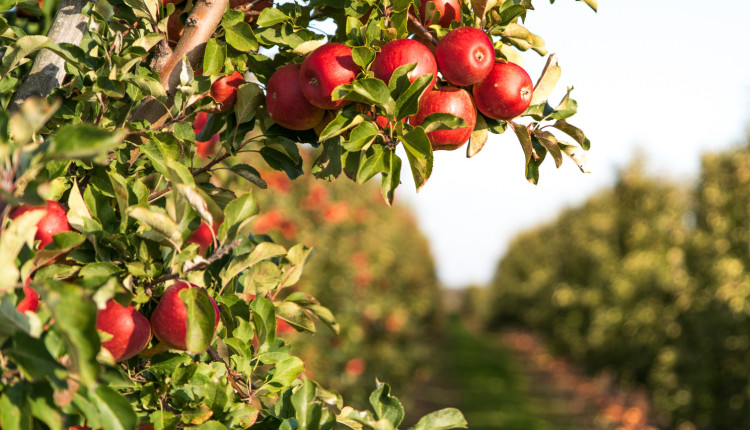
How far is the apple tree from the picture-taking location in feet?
3.01

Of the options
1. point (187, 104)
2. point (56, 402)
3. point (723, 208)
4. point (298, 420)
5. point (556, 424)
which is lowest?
point (556, 424)

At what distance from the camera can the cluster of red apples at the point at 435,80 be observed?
1.06 meters

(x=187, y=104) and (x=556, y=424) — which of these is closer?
(x=187, y=104)

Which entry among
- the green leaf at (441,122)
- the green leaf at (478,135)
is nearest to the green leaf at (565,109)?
the green leaf at (478,135)

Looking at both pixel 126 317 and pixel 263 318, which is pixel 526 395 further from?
pixel 126 317

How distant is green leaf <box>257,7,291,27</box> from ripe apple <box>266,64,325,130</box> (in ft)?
0.28

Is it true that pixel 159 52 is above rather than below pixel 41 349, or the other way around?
above

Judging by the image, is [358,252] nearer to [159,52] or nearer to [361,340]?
[361,340]

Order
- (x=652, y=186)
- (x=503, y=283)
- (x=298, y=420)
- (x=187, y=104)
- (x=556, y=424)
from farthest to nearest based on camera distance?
1. (x=503, y=283)
2. (x=652, y=186)
3. (x=556, y=424)
4. (x=187, y=104)
5. (x=298, y=420)

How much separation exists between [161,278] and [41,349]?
250 millimetres

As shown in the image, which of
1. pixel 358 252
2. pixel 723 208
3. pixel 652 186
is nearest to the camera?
pixel 358 252

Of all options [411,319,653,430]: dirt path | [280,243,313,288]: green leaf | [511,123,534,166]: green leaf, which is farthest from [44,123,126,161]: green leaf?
[411,319,653,430]: dirt path

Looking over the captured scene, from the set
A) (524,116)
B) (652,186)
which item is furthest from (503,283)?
(524,116)

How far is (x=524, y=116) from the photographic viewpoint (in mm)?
1174
